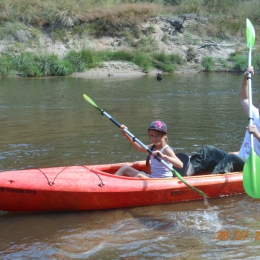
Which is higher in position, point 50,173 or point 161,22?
point 161,22

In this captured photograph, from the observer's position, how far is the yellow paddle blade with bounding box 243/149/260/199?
158 inches

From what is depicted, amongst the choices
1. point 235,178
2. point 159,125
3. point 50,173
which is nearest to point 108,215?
point 50,173

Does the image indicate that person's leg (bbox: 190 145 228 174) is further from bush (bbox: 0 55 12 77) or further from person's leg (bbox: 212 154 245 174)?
bush (bbox: 0 55 12 77)

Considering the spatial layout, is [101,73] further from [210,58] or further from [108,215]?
[108,215]

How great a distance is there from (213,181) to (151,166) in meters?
A: 0.65

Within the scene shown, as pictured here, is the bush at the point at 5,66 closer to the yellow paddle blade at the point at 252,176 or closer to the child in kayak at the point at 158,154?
the child in kayak at the point at 158,154

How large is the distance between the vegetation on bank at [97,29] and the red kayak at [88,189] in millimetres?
13621

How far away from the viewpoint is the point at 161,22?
2225cm

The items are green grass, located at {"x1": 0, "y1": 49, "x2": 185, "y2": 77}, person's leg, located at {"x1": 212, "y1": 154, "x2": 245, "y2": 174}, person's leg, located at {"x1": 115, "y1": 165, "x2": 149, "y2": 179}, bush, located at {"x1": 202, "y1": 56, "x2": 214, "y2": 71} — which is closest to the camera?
person's leg, located at {"x1": 115, "y1": 165, "x2": 149, "y2": 179}

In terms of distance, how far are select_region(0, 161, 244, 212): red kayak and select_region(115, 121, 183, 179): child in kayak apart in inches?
5.2

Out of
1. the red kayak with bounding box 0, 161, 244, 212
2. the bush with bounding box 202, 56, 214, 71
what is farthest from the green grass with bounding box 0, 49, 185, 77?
the red kayak with bounding box 0, 161, 244, 212
